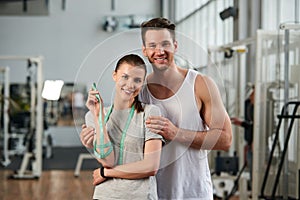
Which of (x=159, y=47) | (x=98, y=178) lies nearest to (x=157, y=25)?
(x=159, y=47)

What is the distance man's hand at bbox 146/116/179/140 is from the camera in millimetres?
1457

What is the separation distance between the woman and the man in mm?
30

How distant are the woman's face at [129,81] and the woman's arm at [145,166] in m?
0.13

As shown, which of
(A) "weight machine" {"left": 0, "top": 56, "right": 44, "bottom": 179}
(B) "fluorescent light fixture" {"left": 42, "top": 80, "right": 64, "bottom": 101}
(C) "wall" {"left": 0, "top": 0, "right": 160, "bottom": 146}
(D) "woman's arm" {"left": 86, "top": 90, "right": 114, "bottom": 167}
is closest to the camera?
(D) "woman's arm" {"left": 86, "top": 90, "right": 114, "bottom": 167}

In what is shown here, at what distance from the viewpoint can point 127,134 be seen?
145 centimetres

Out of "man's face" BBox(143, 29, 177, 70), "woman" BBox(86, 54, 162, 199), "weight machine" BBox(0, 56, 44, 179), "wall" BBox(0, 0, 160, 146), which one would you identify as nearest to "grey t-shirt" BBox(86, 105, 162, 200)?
"woman" BBox(86, 54, 162, 199)

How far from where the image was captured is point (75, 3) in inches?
615

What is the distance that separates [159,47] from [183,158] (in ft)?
1.06

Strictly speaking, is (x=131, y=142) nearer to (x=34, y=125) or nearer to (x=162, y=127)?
(x=162, y=127)

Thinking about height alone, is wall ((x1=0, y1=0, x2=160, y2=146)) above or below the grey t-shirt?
above

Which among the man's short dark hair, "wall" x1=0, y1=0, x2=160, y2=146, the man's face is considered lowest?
the man's face

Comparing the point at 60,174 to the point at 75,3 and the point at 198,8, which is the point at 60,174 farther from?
the point at 75,3

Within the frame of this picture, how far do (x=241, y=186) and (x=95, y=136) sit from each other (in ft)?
16.0

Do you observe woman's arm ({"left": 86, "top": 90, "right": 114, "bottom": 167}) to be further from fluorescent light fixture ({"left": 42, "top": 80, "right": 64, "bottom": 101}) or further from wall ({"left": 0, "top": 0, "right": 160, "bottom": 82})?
wall ({"left": 0, "top": 0, "right": 160, "bottom": 82})
